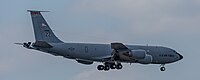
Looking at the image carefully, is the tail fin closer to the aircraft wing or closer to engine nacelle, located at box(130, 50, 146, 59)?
the aircraft wing

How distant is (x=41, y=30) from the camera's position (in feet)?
361

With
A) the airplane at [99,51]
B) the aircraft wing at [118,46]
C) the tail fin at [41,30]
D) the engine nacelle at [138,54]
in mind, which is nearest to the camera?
the airplane at [99,51]

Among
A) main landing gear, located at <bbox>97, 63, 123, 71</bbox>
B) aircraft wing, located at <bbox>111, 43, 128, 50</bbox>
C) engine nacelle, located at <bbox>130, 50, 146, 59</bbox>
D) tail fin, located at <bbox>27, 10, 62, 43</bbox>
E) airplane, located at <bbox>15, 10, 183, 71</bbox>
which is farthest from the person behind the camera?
main landing gear, located at <bbox>97, 63, 123, 71</bbox>

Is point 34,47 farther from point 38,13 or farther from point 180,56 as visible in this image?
point 180,56

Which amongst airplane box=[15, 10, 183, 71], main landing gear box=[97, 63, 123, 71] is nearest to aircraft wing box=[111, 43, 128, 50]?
airplane box=[15, 10, 183, 71]

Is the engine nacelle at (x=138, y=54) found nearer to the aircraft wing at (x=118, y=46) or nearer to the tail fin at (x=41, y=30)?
the aircraft wing at (x=118, y=46)

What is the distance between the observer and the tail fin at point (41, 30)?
109 meters

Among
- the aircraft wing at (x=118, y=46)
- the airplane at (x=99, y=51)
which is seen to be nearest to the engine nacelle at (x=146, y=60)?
the airplane at (x=99, y=51)

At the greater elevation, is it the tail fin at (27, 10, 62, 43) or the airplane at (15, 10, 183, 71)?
the tail fin at (27, 10, 62, 43)

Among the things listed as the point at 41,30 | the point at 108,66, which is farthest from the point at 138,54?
the point at 41,30

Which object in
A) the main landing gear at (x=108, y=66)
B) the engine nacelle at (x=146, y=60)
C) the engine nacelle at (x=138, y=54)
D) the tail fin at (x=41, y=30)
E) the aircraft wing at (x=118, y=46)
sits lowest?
the main landing gear at (x=108, y=66)

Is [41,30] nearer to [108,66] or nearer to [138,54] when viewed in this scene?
[108,66]

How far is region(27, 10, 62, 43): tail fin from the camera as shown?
109m

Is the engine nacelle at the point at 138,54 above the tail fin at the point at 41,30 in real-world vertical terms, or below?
below
